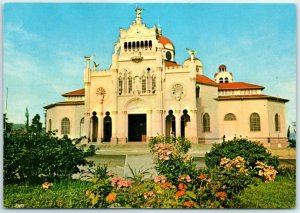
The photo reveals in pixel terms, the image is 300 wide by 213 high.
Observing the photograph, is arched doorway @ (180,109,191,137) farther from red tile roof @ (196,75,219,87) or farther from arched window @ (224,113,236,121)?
arched window @ (224,113,236,121)

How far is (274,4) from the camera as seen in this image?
7.40 meters

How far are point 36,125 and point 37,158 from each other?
1.04 metres

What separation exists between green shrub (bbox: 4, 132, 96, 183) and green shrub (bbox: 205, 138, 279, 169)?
2.92 meters

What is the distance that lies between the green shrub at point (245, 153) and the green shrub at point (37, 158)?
292 centimetres

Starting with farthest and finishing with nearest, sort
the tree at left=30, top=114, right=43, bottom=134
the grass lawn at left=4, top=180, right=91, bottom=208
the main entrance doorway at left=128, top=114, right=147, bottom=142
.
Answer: the main entrance doorway at left=128, top=114, right=147, bottom=142
the tree at left=30, top=114, right=43, bottom=134
the grass lawn at left=4, top=180, right=91, bottom=208

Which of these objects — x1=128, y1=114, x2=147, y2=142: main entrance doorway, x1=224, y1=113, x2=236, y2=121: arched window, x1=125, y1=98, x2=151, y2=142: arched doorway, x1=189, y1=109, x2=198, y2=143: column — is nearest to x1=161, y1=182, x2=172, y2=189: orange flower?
x1=224, y1=113, x2=236, y2=121: arched window

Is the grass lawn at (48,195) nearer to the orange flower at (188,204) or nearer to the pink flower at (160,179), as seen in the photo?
the pink flower at (160,179)

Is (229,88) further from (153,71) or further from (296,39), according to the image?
(296,39)

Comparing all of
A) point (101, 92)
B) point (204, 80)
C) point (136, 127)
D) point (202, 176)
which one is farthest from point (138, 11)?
point (136, 127)

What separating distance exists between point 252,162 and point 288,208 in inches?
48.0

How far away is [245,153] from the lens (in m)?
7.52

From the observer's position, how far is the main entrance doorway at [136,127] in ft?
54.4

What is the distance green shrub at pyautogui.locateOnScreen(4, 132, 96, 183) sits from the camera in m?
7.17

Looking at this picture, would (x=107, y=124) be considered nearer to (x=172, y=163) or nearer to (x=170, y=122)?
(x=170, y=122)
